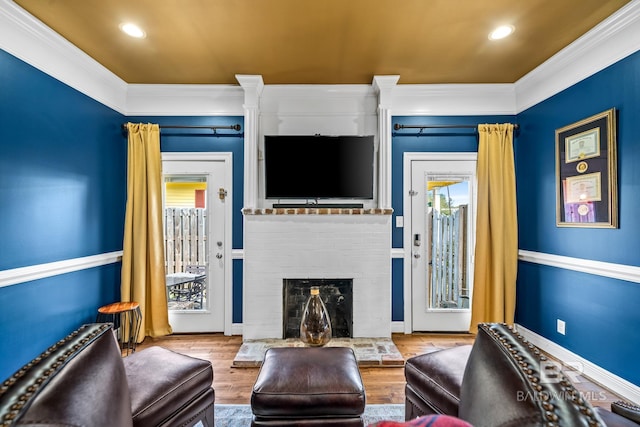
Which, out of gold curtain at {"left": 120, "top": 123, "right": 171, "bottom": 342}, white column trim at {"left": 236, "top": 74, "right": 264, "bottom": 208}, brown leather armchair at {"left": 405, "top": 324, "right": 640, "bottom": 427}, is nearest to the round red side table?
gold curtain at {"left": 120, "top": 123, "right": 171, "bottom": 342}

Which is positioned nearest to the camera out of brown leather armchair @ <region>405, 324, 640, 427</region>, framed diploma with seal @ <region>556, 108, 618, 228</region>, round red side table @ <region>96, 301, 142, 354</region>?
brown leather armchair @ <region>405, 324, 640, 427</region>

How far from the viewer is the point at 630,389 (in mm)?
2154

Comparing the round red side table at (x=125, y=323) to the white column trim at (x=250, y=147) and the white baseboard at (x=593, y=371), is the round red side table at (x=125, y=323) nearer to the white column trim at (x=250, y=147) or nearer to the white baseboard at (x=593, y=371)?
the white column trim at (x=250, y=147)

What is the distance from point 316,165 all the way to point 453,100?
5.70ft

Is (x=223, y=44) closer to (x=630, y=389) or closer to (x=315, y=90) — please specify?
(x=315, y=90)

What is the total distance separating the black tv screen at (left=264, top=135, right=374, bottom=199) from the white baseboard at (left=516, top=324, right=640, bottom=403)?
221 centimetres

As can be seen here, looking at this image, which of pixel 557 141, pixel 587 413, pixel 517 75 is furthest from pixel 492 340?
pixel 517 75

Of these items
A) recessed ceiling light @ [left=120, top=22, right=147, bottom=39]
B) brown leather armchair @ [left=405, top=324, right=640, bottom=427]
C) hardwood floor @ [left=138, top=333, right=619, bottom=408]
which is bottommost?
hardwood floor @ [left=138, top=333, right=619, bottom=408]

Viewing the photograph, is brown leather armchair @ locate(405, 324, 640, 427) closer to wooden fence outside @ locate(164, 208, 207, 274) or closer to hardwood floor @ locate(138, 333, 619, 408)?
hardwood floor @ locate(138, 333, 619, 408)

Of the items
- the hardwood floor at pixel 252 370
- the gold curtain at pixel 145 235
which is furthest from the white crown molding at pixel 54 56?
the hardwood floor at pixel 252 370

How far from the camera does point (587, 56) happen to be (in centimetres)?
252

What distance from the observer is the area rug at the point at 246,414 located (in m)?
1.96

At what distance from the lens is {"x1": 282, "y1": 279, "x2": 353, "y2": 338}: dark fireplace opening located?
318 centimetres

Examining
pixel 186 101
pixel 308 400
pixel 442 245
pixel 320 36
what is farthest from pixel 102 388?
pixel 442 245
